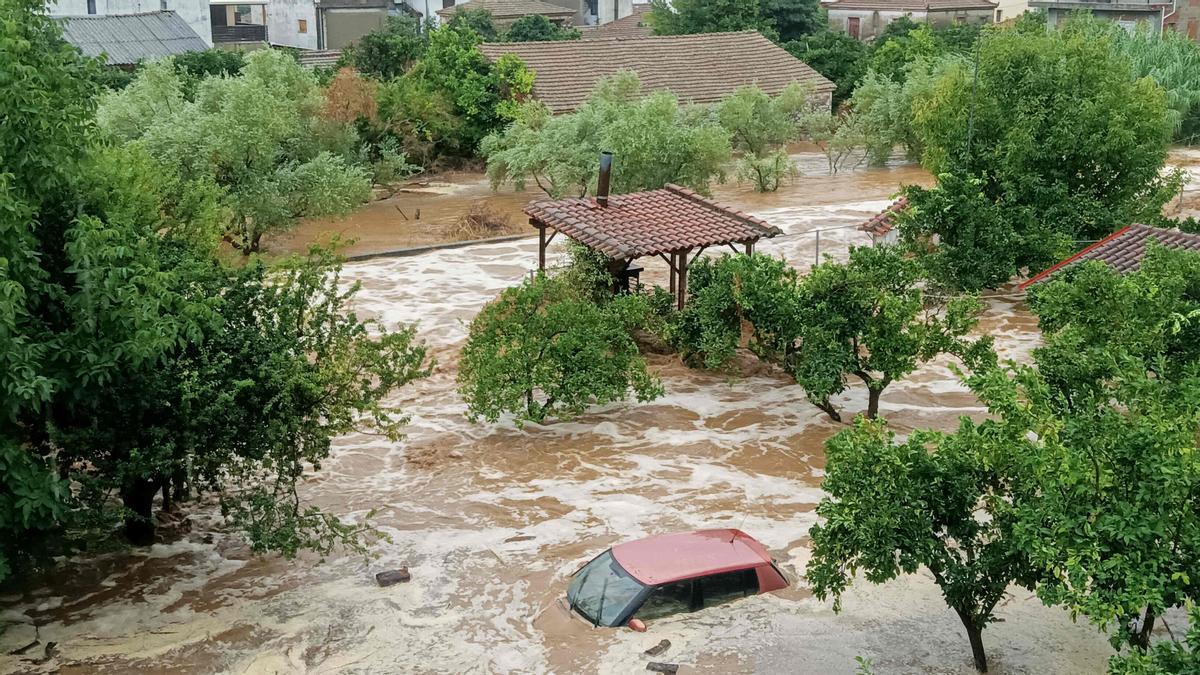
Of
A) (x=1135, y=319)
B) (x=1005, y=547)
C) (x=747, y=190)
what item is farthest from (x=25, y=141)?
(x=747, y=190)

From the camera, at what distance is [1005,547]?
1166 centimetres

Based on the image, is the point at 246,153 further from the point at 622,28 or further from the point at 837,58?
the point at 622,28

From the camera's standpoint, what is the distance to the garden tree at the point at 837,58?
56.3m

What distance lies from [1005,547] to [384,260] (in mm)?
24234

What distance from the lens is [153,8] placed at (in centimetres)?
5688

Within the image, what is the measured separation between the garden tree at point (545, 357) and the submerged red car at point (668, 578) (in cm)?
634

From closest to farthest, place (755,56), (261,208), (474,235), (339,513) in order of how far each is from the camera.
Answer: (339,513) → (261,208) → (474,235) → (755,56)

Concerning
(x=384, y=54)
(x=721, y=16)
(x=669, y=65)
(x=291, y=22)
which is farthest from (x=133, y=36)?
(x=721, y=16)

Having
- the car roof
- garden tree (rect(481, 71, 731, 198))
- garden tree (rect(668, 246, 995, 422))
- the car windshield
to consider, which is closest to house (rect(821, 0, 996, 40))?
garden tree (rect(481, 71, 731, 198))

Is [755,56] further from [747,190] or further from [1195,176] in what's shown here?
[1195,176]

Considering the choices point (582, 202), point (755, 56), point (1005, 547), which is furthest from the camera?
point (755, 56)

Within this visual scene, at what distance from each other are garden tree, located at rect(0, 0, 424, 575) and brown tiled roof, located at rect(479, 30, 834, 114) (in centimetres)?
3061

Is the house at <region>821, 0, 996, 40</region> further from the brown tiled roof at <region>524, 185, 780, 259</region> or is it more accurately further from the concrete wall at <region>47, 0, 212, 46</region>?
the brown tiled roof at <region>524, 185, 780, 259</region>

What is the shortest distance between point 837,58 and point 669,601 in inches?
1841
